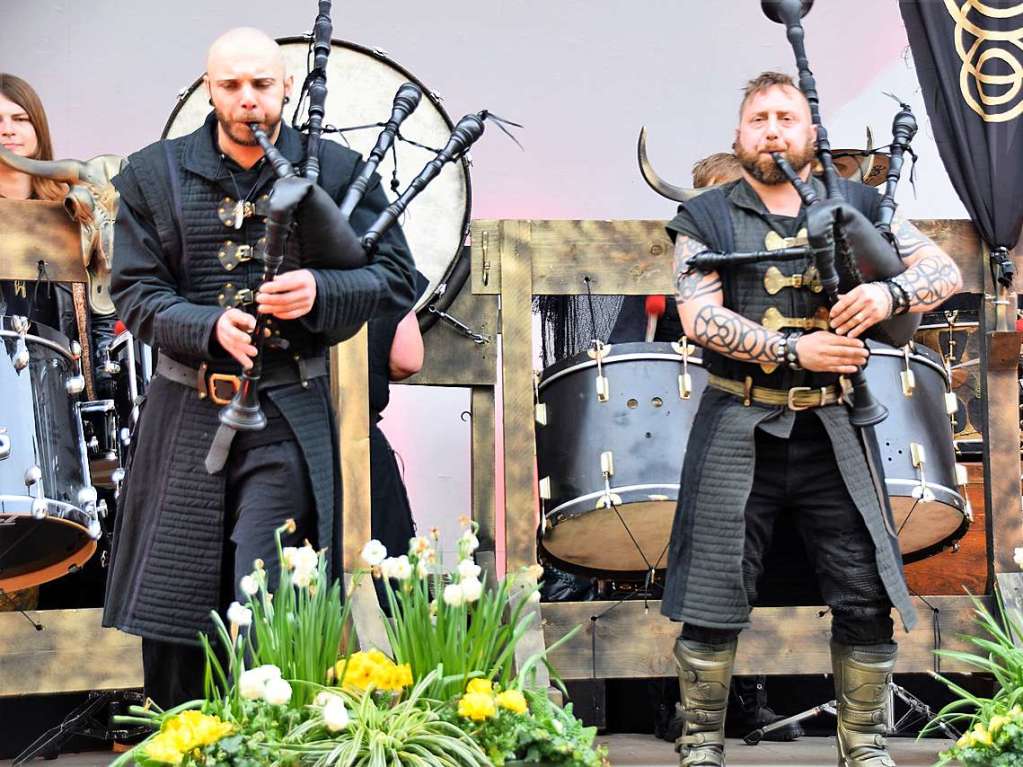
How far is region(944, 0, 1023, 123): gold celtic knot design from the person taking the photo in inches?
185

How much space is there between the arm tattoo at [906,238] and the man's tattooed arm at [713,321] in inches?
17.8

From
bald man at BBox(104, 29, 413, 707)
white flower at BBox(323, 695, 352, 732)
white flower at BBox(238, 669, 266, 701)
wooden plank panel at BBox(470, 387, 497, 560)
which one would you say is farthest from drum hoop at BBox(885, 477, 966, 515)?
white flower at BBox(238, 669, 266, 701)

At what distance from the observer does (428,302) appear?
5.25m

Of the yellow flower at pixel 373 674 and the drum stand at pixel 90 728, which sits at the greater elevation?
the yellow flower at pixel 373 674

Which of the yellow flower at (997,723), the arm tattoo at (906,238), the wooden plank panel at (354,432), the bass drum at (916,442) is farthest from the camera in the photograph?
the bass drum at (916,442)

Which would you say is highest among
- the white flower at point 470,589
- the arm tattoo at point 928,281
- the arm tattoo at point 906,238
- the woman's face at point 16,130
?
the woman's face at point 16,130

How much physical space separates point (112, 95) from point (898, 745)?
3606mm

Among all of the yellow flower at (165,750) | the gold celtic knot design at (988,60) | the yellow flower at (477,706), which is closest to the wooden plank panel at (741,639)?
the gold celtic knot design at (988,60)

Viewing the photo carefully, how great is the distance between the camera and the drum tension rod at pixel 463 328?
5.35m

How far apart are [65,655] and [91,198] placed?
4.03 feet

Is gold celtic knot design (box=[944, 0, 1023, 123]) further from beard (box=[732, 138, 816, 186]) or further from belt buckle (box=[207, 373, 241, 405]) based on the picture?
belt buckle (box=[207, 373, 241, 405])

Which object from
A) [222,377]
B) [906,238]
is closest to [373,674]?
[222,377]

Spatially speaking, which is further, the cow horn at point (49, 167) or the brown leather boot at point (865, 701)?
the cow horn at point (49, 167)

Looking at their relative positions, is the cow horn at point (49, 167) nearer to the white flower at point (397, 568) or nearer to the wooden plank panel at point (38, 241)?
the wooden plank panel at point (38, 241)
